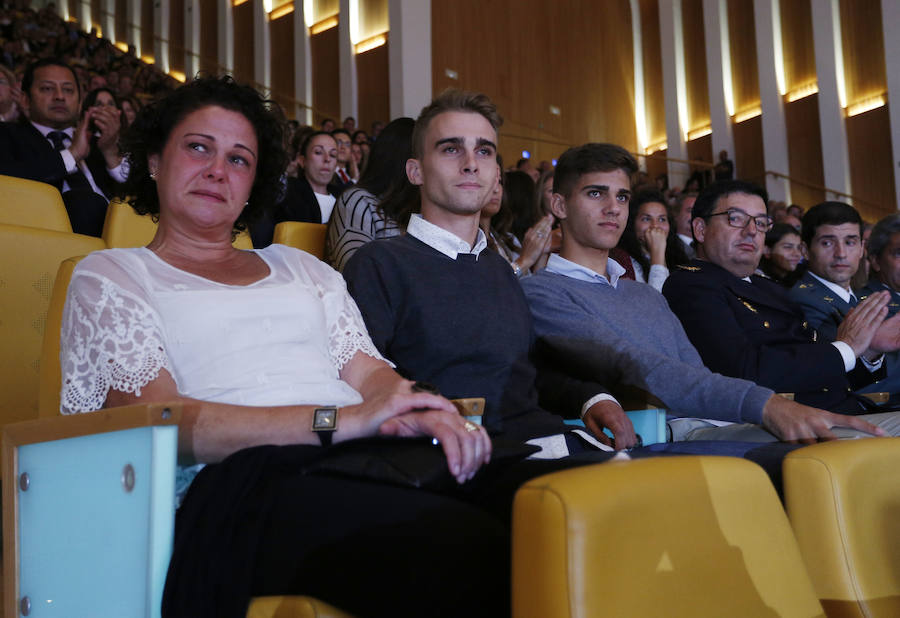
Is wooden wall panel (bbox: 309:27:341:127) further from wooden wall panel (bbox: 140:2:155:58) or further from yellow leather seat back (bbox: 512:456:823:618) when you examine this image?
yellow leather seat back (bbox: 512:456:823:618)

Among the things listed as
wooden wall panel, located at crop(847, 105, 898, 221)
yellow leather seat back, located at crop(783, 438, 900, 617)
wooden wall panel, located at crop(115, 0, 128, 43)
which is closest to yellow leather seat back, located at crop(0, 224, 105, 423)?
yellow leather seat back, located at crop(783, 438, 900, 617)

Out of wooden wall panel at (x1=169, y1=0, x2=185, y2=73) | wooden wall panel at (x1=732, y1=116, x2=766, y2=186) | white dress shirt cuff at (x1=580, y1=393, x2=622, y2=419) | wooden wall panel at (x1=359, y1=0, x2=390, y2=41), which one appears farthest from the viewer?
wooden wall panel at (x1=169, y1=0, x2=185, y2=73)

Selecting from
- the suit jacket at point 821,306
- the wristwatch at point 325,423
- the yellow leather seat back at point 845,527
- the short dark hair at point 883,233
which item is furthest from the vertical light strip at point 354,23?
the yellow leather seat back at point 845,527

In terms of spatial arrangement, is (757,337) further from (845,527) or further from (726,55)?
(726,55)

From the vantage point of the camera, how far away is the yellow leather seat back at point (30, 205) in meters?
2.16

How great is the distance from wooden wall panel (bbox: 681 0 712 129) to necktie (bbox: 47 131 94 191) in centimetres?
906

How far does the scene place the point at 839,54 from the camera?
30.4 ft

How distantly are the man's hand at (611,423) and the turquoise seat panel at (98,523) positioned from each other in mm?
990

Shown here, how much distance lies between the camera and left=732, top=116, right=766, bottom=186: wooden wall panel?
32.9 feet

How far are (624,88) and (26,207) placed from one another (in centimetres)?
1065

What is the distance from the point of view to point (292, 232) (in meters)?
2.61

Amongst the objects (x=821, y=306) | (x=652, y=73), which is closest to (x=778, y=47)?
(x=652, y=73)

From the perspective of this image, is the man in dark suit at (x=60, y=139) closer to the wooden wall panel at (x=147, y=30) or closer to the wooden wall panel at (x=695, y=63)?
the wooden wall panel at (x=695, y=63)

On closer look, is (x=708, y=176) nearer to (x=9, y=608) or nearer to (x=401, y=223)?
(x=401, y=223)
